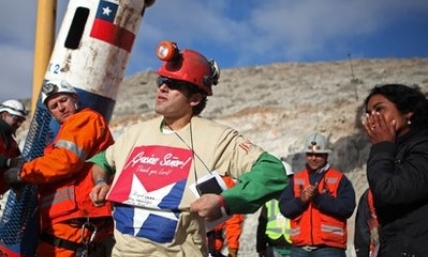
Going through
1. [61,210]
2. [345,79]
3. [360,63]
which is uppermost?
[360,63]

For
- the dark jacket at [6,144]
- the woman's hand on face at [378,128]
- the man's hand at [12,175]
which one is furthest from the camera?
the dark jacket at [6,144]

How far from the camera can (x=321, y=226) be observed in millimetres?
6605

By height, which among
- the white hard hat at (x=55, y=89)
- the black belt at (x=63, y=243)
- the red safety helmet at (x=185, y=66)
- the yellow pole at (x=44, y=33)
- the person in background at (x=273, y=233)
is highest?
the yellow pole at (x=44, y=33)

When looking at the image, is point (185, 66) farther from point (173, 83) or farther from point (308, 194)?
point (308, 194)

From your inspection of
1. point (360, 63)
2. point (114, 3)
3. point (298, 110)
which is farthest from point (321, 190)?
point (360, 63)

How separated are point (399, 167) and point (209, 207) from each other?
3.61 ft

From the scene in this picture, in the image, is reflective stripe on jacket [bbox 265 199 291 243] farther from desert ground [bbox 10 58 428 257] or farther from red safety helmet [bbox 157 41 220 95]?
red safety helmet [bbox 157 41 220 95]

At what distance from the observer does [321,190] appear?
6793 millimetres

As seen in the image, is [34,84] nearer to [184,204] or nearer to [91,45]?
[91,45]

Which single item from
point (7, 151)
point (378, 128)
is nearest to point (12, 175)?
point (7, 151)

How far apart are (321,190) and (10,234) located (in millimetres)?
3515

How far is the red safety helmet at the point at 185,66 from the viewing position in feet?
11.4

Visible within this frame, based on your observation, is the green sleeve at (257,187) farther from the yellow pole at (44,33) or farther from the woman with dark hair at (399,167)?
the yellow pole at (44,33)

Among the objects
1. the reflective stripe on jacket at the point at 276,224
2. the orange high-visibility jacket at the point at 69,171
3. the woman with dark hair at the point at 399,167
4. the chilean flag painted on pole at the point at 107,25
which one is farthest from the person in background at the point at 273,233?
the woman with dark hair at the point at 399,167
